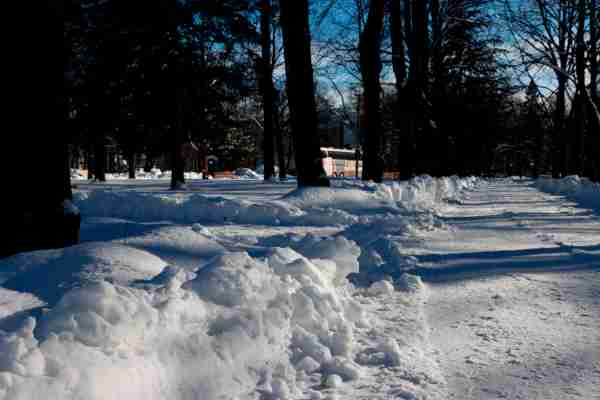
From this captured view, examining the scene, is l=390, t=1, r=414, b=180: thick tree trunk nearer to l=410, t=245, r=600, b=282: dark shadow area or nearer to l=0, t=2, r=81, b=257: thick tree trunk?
l=410, t=245, r=600, b=282: dark shadow area

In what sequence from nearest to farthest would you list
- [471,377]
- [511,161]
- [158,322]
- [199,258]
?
[158,322], [471,377], [199,258], [511,161]

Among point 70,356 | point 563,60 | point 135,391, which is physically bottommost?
point 135,391

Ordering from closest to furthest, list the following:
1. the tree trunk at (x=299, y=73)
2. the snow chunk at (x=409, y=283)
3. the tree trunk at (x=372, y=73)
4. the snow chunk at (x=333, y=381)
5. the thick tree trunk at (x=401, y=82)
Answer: the snow chunk at (x=333, y=381)
the snow chunk at (x=409, y=283)
the tree trunk at (x=299, y=73)
the tree trunk at (x=372, y=73)
the thick tree trunk at (x=401, y=82)

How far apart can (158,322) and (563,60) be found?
80.4 feet

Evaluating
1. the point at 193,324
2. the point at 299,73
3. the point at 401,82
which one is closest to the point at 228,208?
the point at 299,73

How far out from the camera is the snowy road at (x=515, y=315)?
7.86ft

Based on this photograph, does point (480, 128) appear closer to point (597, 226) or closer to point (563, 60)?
point (563, 60)

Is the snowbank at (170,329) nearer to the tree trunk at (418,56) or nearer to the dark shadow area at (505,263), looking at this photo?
the dark shadow area at (505,263)

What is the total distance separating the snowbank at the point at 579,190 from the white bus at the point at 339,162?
164 ft

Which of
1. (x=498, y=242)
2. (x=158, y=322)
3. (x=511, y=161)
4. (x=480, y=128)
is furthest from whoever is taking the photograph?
(x=511, y=161)

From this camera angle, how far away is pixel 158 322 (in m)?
2.18

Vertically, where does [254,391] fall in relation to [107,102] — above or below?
below

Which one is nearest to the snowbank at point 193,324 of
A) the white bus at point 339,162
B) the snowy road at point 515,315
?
the snowy road at point 515,315

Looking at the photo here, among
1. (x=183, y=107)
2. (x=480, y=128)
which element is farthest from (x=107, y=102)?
(x=480, y=128)
